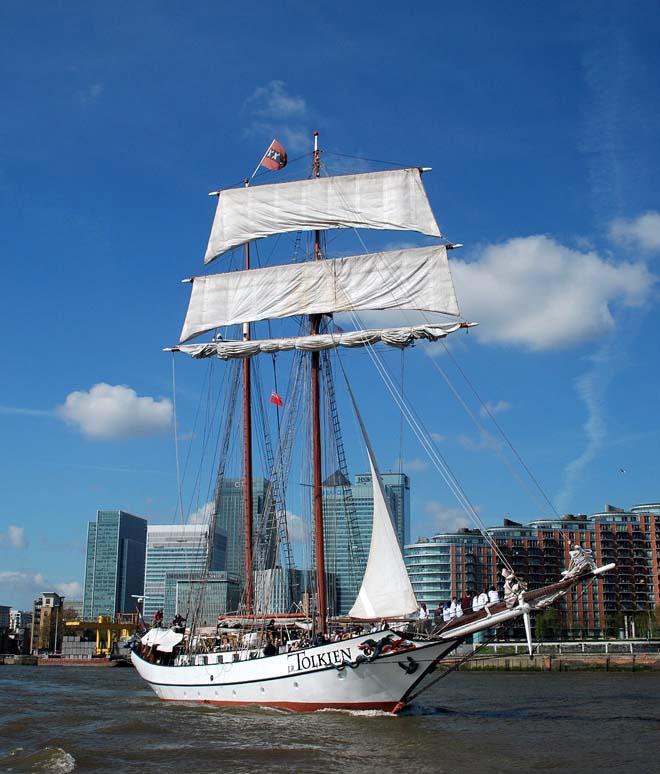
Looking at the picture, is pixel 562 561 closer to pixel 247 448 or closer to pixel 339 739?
pixel 247 448

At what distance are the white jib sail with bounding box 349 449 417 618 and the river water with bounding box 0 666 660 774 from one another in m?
4.12

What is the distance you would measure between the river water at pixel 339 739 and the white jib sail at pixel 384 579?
4.12 m

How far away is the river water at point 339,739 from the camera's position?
27.5 metres

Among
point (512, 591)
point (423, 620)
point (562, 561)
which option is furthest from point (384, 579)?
point (562, 561)

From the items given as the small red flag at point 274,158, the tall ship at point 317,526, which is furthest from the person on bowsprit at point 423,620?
the small red flag at point 274,158

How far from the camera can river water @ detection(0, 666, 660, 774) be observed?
27516 millimetres

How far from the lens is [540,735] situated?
33656 mm

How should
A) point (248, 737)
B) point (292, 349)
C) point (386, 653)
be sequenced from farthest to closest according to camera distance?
point (292, 349), point (386, 653), point (248, 737)

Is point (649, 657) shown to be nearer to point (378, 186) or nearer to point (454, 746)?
point (378, 186)

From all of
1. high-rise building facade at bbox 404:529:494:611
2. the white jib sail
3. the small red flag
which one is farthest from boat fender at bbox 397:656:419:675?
high-rise building facade at bbox 404:529:494:611

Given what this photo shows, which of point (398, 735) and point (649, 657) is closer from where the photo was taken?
point (398, 735)

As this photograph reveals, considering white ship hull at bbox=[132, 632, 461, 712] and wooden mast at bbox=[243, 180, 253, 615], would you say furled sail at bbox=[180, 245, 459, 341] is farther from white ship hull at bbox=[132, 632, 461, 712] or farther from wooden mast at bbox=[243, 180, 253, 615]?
white ship hull at bbox=[132, 632, 461, 712]

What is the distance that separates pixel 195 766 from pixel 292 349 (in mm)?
24933

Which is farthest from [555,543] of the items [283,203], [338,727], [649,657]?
[338,727]
